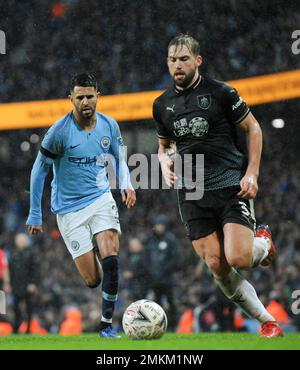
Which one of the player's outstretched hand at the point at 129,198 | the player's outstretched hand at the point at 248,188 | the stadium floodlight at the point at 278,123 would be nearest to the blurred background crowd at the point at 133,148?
the stadium floodlight at the point at 278,123

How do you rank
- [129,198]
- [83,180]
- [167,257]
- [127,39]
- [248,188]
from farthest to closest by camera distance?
1. [127,39]
2. [167,257]
3. [83,180]
4. [129,198]
5. [248,188]

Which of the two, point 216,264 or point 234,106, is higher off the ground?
point 234,106

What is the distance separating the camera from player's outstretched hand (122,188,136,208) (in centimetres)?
560

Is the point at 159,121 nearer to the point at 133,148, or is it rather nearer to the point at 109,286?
the point at 109,286

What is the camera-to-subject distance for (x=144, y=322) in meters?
5.34

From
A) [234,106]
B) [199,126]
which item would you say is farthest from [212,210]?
[234,106]

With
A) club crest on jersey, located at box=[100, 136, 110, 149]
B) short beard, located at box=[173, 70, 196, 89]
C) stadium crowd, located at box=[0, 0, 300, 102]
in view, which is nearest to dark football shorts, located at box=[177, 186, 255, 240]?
short beard, located at box=[173, 70, 196, 89]

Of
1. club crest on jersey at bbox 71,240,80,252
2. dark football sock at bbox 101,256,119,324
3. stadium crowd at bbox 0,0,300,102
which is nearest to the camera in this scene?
dark football sock at bbox 101,256,119,324

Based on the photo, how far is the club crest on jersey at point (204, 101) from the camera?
5270mm

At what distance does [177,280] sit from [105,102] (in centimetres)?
404

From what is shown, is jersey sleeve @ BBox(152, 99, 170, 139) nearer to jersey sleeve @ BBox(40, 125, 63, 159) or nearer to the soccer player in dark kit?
the soccer player in dark kit

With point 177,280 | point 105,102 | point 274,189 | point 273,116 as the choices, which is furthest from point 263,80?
point 177,280

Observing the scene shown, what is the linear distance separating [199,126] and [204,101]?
0.18m

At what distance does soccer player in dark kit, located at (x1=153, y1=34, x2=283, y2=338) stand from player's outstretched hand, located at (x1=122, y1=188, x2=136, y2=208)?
0.41 metres
